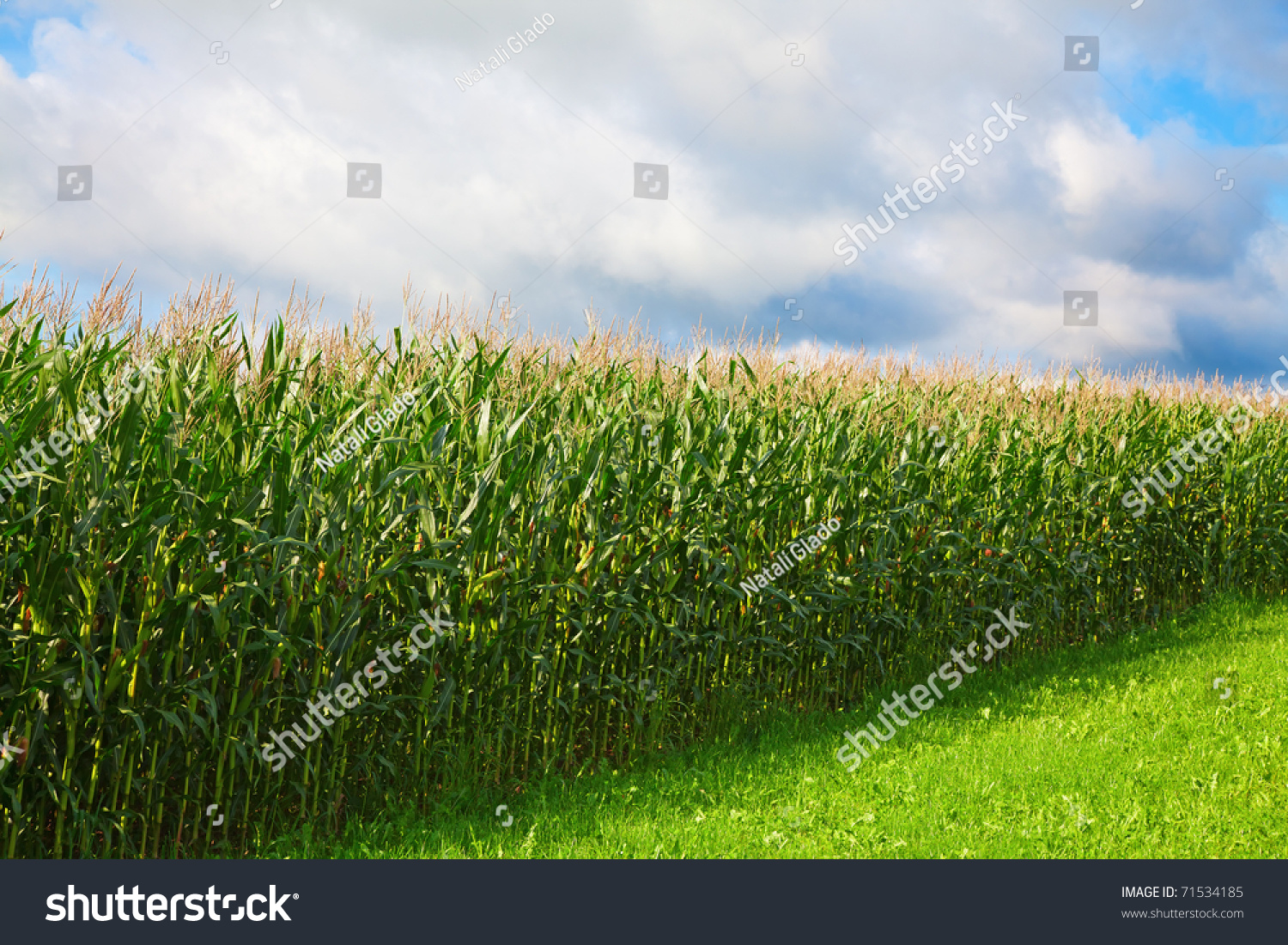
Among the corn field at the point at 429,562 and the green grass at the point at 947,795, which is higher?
the corn field at the point at 429,562

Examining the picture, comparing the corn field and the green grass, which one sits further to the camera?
the green grass

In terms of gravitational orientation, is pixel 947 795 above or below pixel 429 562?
below

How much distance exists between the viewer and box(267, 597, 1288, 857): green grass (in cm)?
489

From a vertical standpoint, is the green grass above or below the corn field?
below

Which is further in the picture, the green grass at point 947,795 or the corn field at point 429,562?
the green grass at point 947,795

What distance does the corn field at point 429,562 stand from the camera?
411 cm

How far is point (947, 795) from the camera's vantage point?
5660 mm

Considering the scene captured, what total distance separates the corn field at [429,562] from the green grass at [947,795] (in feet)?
1.23

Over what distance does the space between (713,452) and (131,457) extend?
3.93 metres

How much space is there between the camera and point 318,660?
4676 millimetres

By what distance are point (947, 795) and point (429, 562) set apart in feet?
11.5

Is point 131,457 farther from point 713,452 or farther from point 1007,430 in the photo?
point 1007,430

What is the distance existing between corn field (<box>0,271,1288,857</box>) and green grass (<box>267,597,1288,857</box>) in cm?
37

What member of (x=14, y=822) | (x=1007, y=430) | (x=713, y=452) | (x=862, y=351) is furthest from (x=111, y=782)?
(x=862, y=351)
